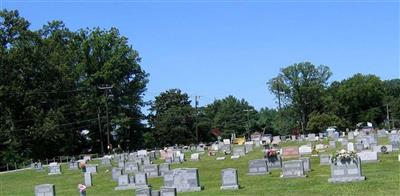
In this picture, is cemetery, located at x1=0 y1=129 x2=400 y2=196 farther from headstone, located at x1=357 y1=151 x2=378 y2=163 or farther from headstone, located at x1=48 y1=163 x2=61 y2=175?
headstone, located at x1=48 y1=163 x2=61 y2=175

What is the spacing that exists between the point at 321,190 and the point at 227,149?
29.7 metres

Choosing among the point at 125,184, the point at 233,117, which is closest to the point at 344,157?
the point at 125,184

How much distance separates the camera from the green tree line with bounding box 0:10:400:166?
215 feet

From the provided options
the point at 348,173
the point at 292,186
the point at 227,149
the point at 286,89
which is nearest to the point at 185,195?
the point at 292,186

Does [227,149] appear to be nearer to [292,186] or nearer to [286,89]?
[292,186]

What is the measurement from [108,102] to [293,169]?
59.9 m

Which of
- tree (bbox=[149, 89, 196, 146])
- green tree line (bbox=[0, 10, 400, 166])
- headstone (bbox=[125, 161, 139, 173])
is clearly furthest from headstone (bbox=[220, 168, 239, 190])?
tree (bbox=[149, 89, 196, 146])

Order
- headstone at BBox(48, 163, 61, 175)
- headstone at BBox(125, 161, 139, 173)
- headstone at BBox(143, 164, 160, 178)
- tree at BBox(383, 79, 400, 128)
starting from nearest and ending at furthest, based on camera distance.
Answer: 1. headstone at BBox(143, 164, 160, 178)
2. headstone at BBox(125, 161, 139, 173)
3. headstone at BBox(48, 163, 61, 175)
4. tree at BBox(383, 79, 400, 128)

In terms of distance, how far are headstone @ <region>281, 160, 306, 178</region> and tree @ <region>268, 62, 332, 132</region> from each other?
92.9 m

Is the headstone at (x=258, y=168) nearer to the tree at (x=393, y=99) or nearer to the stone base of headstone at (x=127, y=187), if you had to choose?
the stone base of headstone at (x=127, y=187)

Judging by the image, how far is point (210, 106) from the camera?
13675 centimetres

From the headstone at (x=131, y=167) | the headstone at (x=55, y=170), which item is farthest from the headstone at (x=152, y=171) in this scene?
the headstone at (x=55, y=170)

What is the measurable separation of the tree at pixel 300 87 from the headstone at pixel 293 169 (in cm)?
9292

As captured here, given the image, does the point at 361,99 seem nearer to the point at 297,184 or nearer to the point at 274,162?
the point at 274,162
